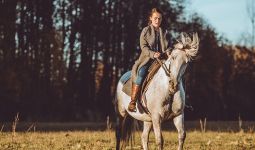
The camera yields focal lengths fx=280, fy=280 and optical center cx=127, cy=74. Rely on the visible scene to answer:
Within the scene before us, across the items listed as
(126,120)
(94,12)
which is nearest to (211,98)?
(94,12)

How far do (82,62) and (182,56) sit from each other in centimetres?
1977

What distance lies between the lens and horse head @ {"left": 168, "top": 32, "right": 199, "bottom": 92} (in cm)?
450

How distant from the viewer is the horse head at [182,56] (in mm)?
4500

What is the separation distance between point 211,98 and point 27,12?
764 inches

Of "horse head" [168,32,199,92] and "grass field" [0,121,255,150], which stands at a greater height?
"horse head" [168,32,199,92]

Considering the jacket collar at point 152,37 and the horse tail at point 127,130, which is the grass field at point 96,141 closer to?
the horse tail at point 127,130

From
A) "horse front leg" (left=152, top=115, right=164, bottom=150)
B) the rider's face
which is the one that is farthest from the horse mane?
"horse front leg" (left=152, top=115, right=164, bottom=150)

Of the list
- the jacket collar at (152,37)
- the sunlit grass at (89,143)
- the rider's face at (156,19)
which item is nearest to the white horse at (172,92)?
the jacket collar at (152,37)

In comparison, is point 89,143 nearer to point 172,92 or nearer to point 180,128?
point 180,128

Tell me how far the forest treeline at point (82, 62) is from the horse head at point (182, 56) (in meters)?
15.6

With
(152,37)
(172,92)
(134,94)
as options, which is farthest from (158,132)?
(152,37)

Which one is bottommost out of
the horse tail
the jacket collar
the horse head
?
the horse tail

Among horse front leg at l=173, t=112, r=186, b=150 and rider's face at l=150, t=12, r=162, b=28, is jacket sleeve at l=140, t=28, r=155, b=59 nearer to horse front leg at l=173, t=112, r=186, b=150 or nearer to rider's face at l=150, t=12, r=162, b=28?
rider's face at l=150, t=12, r=162, b=28

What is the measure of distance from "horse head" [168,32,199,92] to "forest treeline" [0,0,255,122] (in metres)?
15.6
